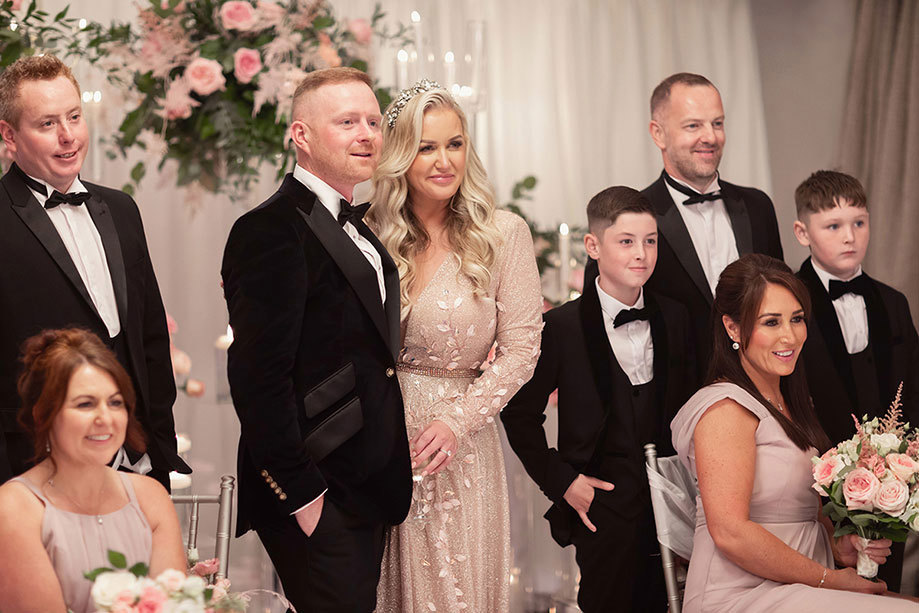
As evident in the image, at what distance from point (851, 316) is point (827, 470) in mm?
1136

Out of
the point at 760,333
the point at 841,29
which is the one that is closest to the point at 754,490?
the point at 760,333

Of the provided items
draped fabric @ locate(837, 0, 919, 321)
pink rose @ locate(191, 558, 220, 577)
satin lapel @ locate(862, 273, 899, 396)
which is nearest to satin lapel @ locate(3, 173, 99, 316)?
Answer: pink rose @ locate(191, 558, 220, 577)

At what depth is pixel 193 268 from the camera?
4.40 metres

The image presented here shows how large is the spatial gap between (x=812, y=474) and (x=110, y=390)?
1903mm

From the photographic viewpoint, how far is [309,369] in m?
2.65

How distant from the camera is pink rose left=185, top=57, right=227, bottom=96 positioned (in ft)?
11.3

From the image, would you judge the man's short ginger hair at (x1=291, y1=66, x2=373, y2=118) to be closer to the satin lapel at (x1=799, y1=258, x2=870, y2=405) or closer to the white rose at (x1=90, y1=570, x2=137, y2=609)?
the white rose at (x1=90, y1=570, x2=137, y2=609)

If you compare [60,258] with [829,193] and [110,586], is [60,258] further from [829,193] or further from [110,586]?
[829,193]

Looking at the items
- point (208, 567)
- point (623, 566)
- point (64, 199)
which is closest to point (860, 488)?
point (623, 566)

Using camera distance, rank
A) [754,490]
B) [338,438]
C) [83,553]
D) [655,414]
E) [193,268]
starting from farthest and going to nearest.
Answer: [193,268]
[655,414]
[754,490]
[338,438]
[83,553]

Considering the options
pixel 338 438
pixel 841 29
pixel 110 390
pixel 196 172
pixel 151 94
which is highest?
pixel 841 29

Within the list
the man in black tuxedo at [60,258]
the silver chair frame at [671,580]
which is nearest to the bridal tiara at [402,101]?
the man in black tuxedo at [60,258]

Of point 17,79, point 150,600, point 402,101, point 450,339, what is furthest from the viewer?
point 402,101

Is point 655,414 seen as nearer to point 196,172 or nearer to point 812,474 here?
point 812,474
